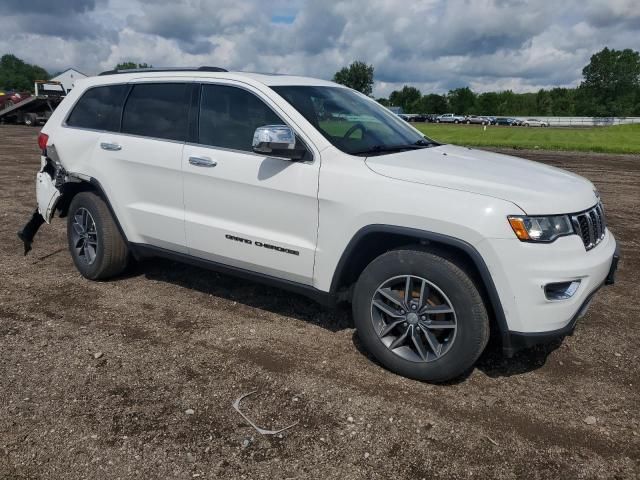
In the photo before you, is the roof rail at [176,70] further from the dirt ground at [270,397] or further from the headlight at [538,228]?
the headlight at [538,228]

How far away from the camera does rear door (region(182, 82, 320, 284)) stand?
386cm

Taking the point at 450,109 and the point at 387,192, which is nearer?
the point at 387,192

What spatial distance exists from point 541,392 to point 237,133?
2.80 metres

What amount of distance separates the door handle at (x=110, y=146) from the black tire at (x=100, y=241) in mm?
495

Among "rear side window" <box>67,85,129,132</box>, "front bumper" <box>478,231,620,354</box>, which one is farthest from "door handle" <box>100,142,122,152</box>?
"front bumper" <box>478,231,620,354</box>

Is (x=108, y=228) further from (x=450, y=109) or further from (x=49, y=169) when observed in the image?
(x=450, y=109)

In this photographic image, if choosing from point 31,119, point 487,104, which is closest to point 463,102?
point 487,104

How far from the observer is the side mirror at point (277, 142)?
3682 millimetres

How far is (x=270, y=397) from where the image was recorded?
3404mm

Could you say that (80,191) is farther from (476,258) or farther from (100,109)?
(476,258)

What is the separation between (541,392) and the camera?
354 centimetres

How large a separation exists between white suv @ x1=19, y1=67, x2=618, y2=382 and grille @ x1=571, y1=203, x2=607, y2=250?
16 mm

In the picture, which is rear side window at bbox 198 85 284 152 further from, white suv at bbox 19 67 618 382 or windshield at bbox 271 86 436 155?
windshield at bbox 271 86 436 155

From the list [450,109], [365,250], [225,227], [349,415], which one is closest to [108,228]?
[225,227]
